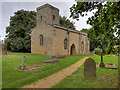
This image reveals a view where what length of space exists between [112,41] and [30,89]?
4.38m

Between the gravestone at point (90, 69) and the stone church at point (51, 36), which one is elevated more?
the stone church at point (51, 36)

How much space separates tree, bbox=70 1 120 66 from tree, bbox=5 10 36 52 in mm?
24912

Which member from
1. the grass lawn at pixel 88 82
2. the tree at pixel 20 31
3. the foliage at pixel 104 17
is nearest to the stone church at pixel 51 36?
the tree at pixel 20 31

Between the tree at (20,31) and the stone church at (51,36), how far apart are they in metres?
6.94

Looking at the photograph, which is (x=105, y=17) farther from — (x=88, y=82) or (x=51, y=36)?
(x=51, y=36)

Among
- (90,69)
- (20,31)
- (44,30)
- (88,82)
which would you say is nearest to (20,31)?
(20,31)

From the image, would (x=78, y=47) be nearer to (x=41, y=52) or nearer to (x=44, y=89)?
(x=41, y=52)

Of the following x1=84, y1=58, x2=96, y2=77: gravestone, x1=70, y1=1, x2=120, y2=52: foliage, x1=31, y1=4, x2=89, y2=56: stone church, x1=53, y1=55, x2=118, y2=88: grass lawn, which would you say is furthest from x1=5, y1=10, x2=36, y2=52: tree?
x1=70, y1=1, x2=120, y2=52: foliage

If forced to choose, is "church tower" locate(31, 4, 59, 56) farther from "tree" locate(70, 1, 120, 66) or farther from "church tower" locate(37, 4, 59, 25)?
"tree" locate(70, 1, 120, 66)

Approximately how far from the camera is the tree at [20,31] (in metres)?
27.2

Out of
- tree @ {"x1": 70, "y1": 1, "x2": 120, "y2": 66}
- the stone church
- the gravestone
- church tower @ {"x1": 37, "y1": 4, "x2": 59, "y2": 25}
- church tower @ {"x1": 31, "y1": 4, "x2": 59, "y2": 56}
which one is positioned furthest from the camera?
church tower @ {"x1": 37, "y1": 4, "x2": 59, "y2": 25}

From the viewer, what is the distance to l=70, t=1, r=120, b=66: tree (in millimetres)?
4090

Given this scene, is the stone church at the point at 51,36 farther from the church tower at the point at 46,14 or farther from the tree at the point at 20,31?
the tree at the point at 20,31

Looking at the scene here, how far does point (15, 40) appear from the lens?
27.3 metres
